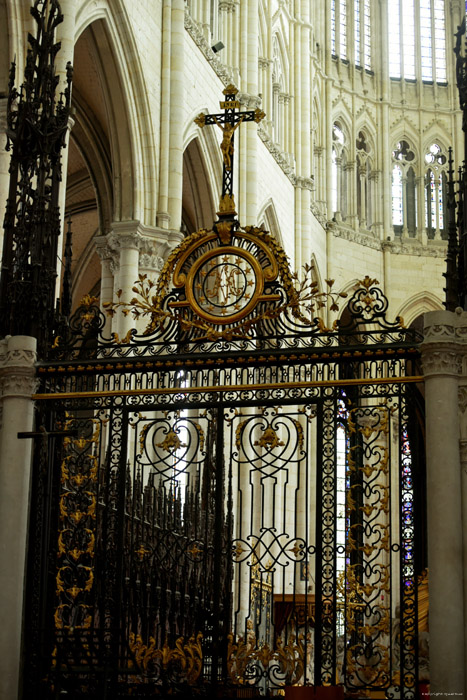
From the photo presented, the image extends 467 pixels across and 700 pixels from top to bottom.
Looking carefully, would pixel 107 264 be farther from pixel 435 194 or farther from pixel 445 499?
pixel 435 194

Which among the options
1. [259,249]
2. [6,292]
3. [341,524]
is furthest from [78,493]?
[341,524]

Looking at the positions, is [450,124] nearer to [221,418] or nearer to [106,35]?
[106,35]

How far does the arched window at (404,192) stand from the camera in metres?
35.3

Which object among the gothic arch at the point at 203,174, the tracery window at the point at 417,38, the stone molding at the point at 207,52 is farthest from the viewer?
the tracery window at the point at 417,38

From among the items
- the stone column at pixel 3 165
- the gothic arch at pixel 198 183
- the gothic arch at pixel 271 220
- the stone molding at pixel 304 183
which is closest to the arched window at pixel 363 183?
the stone molding at pixel 304 183

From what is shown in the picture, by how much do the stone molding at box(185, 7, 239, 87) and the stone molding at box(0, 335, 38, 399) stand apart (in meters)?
13.2

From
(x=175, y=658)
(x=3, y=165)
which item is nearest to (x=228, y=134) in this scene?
(x=175, y=658)

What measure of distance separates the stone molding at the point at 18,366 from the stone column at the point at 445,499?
120 inches

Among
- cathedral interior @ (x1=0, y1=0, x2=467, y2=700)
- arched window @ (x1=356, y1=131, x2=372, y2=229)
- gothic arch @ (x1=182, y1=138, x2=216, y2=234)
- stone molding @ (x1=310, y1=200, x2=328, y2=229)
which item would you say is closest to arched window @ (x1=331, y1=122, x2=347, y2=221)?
arched window @ (x1=356, y1=131, x2=372, y2=229)

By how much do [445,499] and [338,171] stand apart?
2767 cm

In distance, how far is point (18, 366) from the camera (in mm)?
9039

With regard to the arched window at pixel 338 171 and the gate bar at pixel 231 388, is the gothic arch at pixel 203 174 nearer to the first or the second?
the arched window at pixel 338 171

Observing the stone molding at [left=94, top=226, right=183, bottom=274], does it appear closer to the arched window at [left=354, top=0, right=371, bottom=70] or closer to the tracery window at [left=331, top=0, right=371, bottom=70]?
the tracery window at [left=331, top=0, right=371, bottom=70]

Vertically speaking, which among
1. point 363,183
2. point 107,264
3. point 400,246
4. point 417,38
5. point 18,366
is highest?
point 417,38
